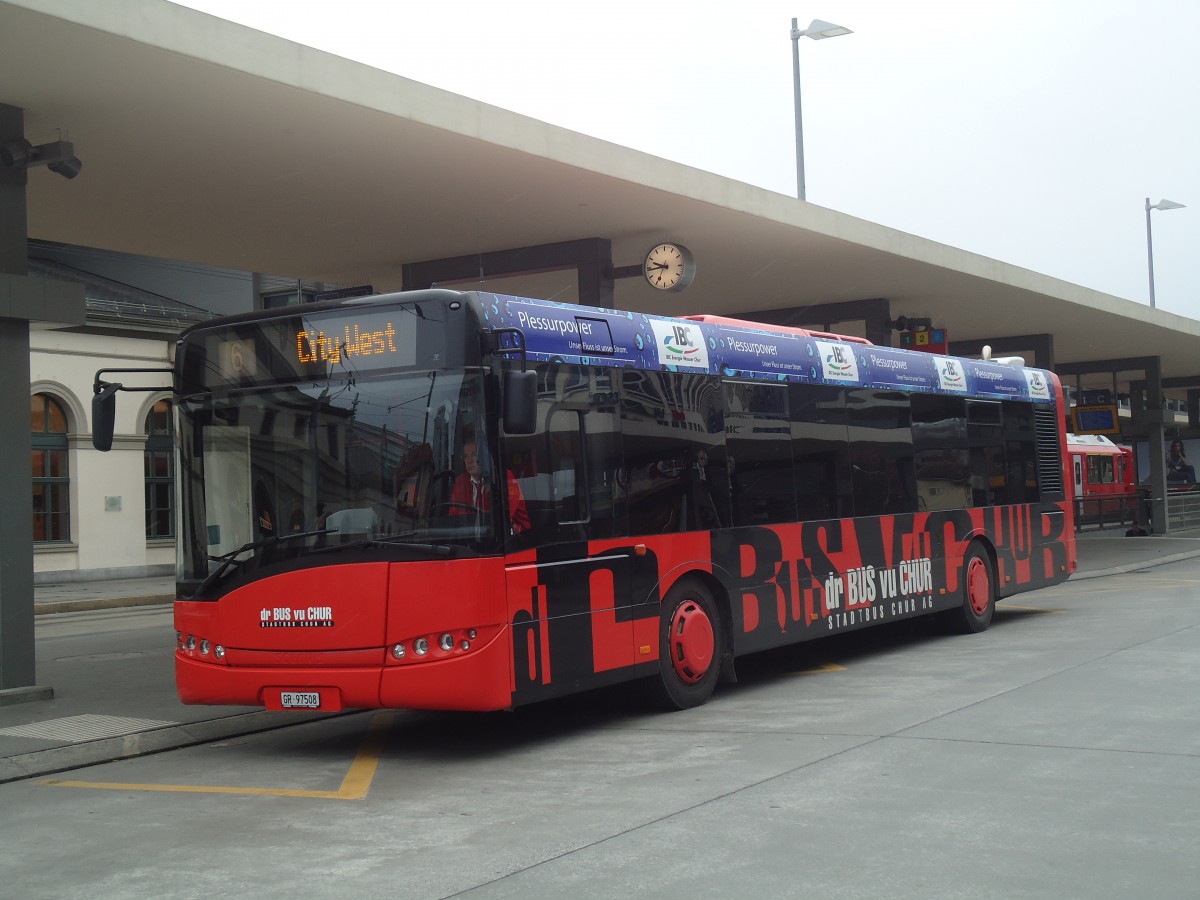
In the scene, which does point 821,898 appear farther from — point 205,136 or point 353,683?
point 205,136

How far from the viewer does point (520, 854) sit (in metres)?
6.11

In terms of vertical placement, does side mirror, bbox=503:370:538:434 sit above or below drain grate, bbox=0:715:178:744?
above

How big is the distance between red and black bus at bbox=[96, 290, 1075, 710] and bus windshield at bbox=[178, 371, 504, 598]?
0.01 m

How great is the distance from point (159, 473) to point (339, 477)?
102 ft

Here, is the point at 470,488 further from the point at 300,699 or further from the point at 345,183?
the point at 345,183

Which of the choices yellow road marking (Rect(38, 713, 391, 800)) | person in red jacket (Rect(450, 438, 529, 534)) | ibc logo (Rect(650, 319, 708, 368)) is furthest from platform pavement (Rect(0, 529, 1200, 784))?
ibc logo (Rect(650, 319, 708, 368))

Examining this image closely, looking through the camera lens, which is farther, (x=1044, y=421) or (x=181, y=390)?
(x=1044, y=421)

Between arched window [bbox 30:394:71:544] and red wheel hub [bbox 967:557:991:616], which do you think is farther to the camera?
arched window [bbox 30:394:71:544]

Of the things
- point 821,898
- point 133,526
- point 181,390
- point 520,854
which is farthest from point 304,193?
point 133,526

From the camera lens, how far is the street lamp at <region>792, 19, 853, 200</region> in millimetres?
21609

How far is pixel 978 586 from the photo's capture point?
15.3m

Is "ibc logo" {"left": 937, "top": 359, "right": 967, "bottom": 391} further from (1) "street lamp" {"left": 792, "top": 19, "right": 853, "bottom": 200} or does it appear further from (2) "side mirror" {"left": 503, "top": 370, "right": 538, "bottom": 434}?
(1) "street lamp" {"left": 792, "top": 19, "right": 853, "bottom": 200}

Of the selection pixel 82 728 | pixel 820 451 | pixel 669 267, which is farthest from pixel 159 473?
pixel 820 451

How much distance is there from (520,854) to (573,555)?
3372 millimetres
